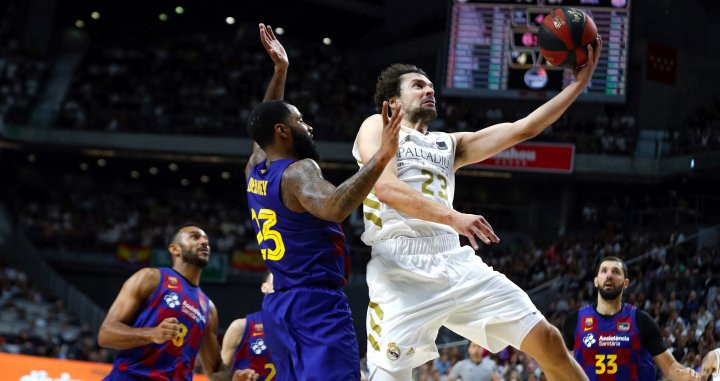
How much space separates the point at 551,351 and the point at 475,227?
108 cm

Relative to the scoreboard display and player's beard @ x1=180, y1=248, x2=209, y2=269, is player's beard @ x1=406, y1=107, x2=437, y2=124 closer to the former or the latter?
player's beard @ x1=180, y1=248, x2=209, y2=269

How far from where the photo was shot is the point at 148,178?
29141 millimetres

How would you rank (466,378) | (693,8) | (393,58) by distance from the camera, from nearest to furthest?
(466,378)
(693,8)
(393,58)

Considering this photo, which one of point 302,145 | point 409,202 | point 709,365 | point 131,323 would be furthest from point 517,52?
point 302,145

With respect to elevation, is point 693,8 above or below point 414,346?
above

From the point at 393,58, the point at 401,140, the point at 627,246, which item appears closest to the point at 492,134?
the point at 401,140

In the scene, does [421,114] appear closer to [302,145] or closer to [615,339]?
[302,145]

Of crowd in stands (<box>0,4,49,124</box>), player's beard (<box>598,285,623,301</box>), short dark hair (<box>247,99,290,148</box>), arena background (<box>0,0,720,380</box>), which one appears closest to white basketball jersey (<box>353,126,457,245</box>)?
short dark hair (<box>247,99,290,148</box>)

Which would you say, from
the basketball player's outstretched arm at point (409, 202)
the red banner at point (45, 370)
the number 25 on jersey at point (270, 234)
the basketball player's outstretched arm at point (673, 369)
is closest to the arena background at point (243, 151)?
the red banner at point (45, 370)

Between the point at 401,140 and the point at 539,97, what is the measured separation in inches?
459

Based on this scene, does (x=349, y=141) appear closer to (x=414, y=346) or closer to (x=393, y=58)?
(x=393, y=58)

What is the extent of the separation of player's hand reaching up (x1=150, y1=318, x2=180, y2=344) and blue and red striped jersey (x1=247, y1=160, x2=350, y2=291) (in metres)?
1.51

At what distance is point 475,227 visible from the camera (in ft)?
14.2

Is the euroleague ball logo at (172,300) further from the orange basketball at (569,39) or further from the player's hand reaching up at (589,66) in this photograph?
the player's hand reaching up at (589,66)
